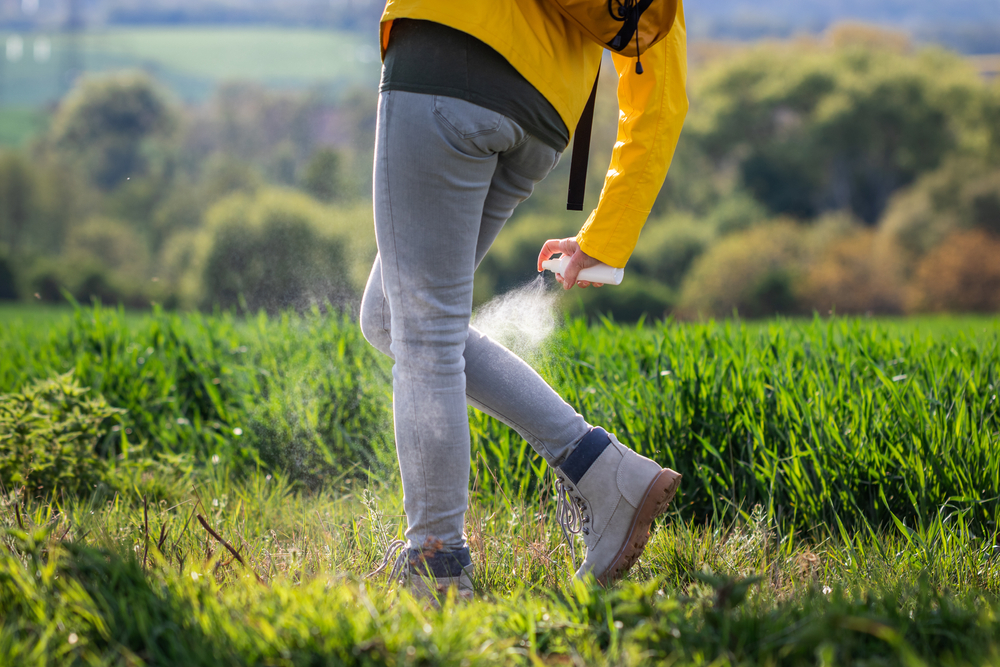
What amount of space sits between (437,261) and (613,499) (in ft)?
2.04

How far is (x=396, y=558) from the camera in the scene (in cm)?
147

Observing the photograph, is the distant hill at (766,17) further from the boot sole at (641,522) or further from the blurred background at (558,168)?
the boot sole at (641,522)

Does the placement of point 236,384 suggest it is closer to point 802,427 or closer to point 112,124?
point 802,427

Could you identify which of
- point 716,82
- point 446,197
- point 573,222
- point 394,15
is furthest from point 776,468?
point 716,82

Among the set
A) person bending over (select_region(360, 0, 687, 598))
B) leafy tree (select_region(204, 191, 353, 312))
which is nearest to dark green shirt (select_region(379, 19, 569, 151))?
person bending over (select_region(360, 0, 687, 598))

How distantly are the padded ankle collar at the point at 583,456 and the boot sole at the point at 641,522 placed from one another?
130 millimetres

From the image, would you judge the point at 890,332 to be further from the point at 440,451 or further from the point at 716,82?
the point at 716,82

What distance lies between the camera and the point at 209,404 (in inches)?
114

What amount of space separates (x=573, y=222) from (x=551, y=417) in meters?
14.8

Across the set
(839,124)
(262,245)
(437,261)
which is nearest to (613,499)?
(437,261)

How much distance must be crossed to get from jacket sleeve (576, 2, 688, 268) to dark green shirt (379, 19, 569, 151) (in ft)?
0.81

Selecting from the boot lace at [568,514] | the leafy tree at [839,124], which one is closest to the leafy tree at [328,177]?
the leafy tree at [839,124]

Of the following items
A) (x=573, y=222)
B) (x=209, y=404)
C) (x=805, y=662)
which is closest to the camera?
(x=805, y=662)

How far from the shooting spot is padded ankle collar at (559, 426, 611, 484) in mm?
1535
